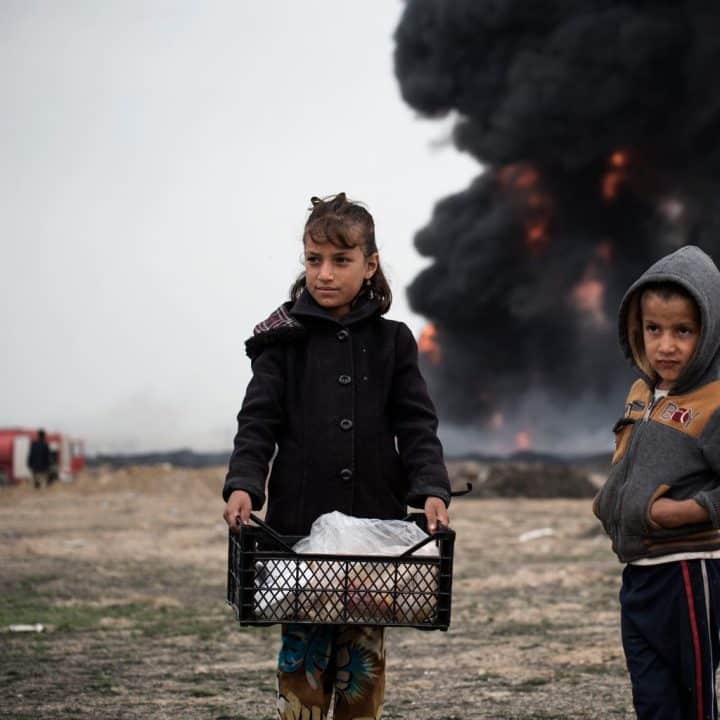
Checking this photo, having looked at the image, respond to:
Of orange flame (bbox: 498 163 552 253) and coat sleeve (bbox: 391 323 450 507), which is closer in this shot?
coat sleeve (bbox: 391 323 450 507)

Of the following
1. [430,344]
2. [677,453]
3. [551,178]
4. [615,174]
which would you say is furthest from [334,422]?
[615,174]

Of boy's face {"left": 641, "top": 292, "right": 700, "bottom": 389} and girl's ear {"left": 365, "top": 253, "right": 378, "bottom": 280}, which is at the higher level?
girl's ear {"left": 365, "top": 253, "right": 378, "bottom": 280}

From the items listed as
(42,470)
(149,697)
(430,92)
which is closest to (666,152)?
(430,92)

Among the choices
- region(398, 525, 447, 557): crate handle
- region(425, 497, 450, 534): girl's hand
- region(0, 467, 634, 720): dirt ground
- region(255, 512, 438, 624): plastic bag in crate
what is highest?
region(425, 497, 450, 534): girl's hand

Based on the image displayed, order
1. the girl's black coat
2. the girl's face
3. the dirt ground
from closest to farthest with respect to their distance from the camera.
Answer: the girl's black coat
the girl's face
the dirt ground

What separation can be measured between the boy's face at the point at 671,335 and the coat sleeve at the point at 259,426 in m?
1.05

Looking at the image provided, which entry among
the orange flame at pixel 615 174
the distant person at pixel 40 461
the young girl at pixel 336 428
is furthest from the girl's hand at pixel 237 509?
the orange flame at pixel 615 174

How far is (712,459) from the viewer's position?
344 cm

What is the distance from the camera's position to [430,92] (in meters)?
49.5

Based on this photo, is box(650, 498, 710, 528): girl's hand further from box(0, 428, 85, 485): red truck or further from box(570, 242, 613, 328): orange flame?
box(570, 242, 613, 328): orange flame

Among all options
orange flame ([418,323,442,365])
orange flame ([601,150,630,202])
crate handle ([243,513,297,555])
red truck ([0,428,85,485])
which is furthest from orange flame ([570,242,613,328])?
crate handle ([243,513,297,555])

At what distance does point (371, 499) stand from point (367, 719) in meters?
0.60

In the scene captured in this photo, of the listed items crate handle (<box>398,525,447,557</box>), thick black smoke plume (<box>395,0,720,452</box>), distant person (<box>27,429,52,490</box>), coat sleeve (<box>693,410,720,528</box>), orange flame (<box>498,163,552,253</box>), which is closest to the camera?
crate handle (<box>398,525,447,557</box>)

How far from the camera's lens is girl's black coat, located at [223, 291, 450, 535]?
3.68 m
